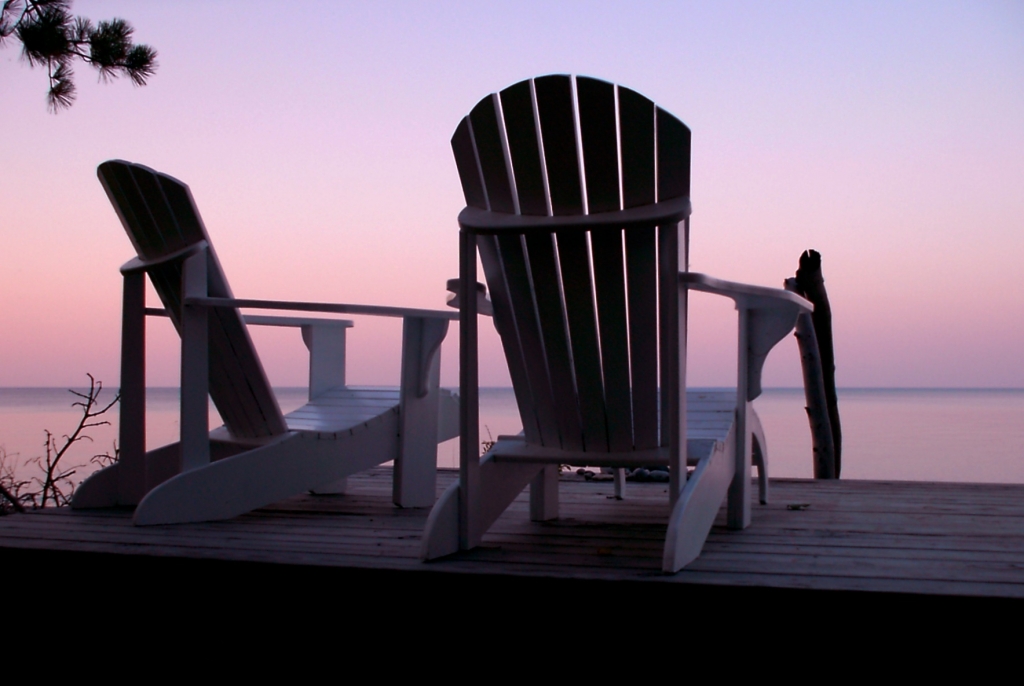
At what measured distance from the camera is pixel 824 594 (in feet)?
5.82

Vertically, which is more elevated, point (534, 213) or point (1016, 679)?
point (534, 213)

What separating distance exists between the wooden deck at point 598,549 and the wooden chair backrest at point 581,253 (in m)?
0.43

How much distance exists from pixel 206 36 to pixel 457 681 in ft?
25.7

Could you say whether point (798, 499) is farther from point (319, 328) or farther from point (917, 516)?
point (319, 328)

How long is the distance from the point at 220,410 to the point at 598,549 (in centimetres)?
168

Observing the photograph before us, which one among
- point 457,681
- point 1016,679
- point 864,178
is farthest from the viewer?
point 864,178

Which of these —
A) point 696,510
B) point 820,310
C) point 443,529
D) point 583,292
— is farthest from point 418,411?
point 820,310

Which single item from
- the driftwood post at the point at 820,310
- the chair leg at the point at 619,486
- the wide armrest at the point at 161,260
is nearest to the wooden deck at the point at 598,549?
the chair leg at the point at 619,486

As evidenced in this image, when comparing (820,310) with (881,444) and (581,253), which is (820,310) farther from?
(881,444)

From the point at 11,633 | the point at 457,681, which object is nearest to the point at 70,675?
the point at 11,633

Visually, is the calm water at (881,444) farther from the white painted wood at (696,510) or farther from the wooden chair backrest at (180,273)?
the white painted wood at (696,510)

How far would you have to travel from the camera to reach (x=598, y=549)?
7.61 ft

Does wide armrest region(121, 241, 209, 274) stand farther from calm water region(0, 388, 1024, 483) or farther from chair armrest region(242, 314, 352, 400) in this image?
calm water region(0, 388, 1024, 483)

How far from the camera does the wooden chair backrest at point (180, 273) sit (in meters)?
2.91
